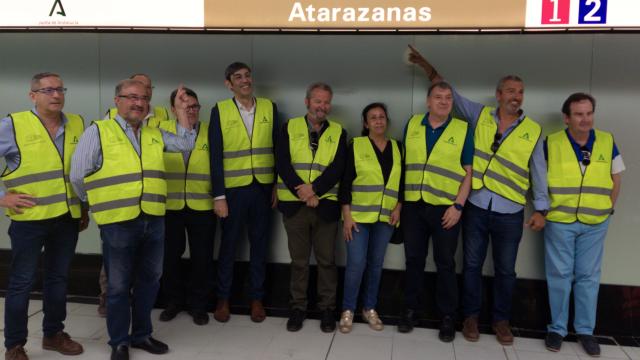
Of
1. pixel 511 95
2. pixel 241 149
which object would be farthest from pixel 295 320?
pixel 511 95

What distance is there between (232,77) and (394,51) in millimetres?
1260

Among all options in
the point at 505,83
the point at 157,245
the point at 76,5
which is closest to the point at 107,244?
the point at 157,245

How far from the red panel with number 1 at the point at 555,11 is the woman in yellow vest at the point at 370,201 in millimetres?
1173

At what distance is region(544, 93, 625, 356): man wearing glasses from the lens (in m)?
3.23

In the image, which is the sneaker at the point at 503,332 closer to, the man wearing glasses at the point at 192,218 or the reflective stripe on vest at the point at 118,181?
the man wearing glasses at the point at 192,218

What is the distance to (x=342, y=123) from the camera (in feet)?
12.7

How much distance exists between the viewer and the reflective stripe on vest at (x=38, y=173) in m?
2.83

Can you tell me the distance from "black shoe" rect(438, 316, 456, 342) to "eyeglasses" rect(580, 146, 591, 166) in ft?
4.57

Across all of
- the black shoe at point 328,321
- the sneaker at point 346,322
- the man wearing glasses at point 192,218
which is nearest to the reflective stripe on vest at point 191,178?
the man wearing glasses at point 192,218

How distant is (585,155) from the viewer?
3.24 m

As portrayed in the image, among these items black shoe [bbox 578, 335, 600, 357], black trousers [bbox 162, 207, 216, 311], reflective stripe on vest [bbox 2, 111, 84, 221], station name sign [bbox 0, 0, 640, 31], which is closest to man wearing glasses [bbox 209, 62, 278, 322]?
black trousers [bbox 162, 207, 216, 311]

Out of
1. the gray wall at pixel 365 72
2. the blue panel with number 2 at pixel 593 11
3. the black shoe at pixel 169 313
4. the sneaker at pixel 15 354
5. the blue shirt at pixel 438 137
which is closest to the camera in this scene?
the blue panel with number 2 at pixel 593 11

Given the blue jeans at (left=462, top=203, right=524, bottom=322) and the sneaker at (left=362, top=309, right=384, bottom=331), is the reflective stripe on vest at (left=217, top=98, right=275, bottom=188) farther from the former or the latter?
the blue jeans at (left=462, top=203, right=524, bottom=322)

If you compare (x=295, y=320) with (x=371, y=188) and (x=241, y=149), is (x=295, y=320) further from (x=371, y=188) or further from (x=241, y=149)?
(x=241, y=149)
